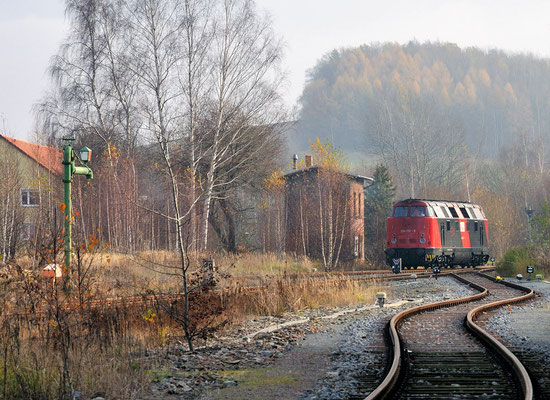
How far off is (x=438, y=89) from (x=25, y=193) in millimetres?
132728

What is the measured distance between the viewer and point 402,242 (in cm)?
2950

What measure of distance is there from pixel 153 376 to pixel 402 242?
22.8 meters

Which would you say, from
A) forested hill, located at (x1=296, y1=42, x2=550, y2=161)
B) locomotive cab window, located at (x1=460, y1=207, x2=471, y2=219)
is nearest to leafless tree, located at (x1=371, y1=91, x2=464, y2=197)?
forested hill, located at (x1=296, y1=42, x2=550, y2=161)

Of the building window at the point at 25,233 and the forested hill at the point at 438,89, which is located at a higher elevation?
the forested hill at the point at 438,89

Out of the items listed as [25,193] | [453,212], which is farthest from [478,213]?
[25,193]

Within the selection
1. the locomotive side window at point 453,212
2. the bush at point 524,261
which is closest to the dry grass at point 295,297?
the bush at point 524,261

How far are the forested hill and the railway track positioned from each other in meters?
110

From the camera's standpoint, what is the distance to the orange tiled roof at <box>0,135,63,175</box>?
36906 millimetres

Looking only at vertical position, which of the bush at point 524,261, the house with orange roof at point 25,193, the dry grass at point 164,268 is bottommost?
the bush at point 524,261

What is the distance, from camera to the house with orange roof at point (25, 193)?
2239cm

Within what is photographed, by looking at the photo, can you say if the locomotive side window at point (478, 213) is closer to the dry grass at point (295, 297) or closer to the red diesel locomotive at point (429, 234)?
the red diesel locomotive at point (429, 234)

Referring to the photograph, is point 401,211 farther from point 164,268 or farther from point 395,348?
point 395,348

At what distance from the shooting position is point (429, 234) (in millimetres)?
28578

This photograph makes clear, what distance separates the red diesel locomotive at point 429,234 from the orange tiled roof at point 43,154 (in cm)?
1755
